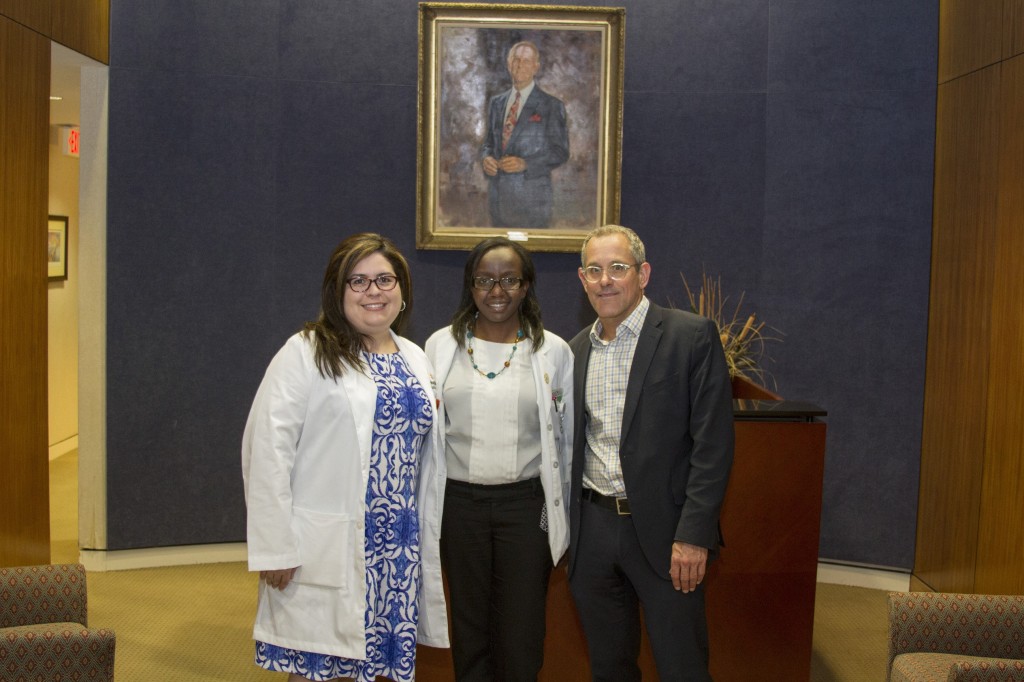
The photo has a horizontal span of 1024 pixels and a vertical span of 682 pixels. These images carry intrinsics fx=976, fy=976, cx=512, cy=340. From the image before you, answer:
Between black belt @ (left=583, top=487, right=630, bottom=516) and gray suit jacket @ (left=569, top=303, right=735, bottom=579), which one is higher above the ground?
gray suit jacket @ (left=569, top=303, right=735, bottom=579)

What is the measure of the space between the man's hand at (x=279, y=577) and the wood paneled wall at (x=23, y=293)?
6.31 ft

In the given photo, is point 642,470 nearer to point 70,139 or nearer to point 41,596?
point 41,596

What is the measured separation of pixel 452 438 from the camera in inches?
114

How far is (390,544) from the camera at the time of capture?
2631 mm

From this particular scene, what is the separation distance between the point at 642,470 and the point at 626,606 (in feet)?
1.49

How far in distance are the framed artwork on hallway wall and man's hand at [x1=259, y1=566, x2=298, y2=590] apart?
19.1ft

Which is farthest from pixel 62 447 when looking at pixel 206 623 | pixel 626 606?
pixel 626 606

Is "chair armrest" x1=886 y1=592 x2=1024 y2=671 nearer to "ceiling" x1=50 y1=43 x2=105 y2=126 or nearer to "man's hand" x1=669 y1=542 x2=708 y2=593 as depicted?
"man's hand" x1=669 y1=542 x2=708 y2=593

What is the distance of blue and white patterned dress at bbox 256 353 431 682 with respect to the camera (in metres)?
2.58

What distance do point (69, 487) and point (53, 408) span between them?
114 centimetres

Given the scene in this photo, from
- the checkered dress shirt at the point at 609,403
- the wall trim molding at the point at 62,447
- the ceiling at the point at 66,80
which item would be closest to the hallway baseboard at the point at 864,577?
the checkered dress shirt at the point at 609,403

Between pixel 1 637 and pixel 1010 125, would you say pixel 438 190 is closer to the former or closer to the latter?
pixel 1010 125

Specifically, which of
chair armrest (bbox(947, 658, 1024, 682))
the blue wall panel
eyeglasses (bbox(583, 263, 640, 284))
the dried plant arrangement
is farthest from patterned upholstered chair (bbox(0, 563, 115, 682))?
the dried plant arrangement

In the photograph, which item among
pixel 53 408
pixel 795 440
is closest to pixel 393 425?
pixel 795 440
